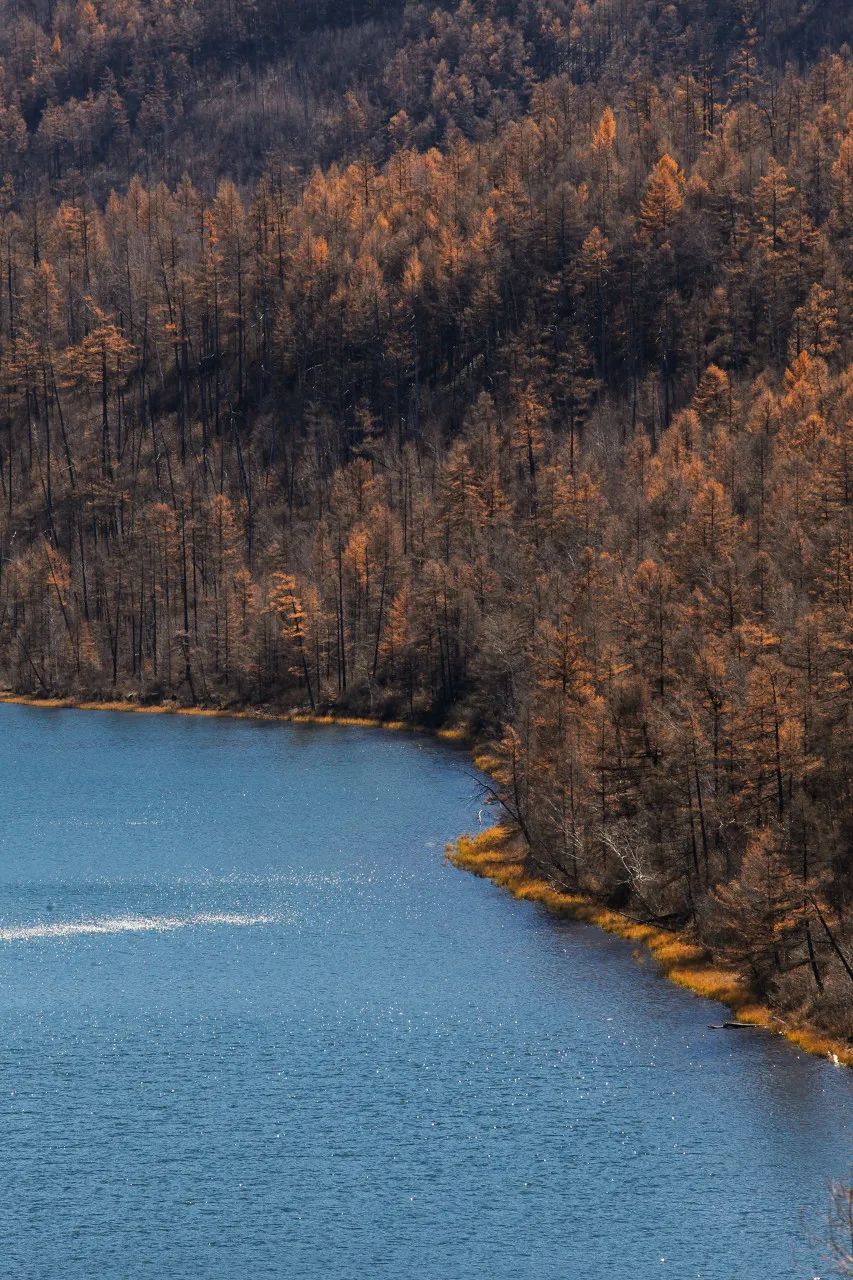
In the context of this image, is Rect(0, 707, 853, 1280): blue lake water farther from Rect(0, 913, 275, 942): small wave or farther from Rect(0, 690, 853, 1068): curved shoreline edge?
Rect(0, 690, 853, 1068): curved shoreline edge

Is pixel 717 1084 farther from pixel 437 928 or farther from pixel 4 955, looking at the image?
pixel 4 955

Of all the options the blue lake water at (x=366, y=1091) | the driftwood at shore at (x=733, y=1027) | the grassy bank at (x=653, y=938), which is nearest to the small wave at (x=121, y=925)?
the blue lake water at (x=366, y=1091)

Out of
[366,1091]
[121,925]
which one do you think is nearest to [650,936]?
[366,1091]

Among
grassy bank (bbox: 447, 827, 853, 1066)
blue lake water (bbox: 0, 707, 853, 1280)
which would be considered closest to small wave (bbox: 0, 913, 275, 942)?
blue lake water (bbox: 0, 707, 853, 1280)

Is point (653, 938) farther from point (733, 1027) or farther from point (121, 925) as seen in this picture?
point (121, 925)

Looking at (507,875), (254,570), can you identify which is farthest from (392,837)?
(254,570)

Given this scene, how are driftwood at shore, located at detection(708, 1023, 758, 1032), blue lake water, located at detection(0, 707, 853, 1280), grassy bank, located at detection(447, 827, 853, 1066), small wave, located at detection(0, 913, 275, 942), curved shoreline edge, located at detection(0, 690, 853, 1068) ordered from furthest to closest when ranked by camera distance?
small wave, located at detection(0, 913, 275, 942)
driftwood at shore, located at detection(708, 1023, 758, 1032)
grassy bank, located at detection(447, 827, 853, 1066)
curved shoreline edge, located at detection(0, 690, 853, 1068)
blue lake water, located at detection(0, 707, 853, 1280)
